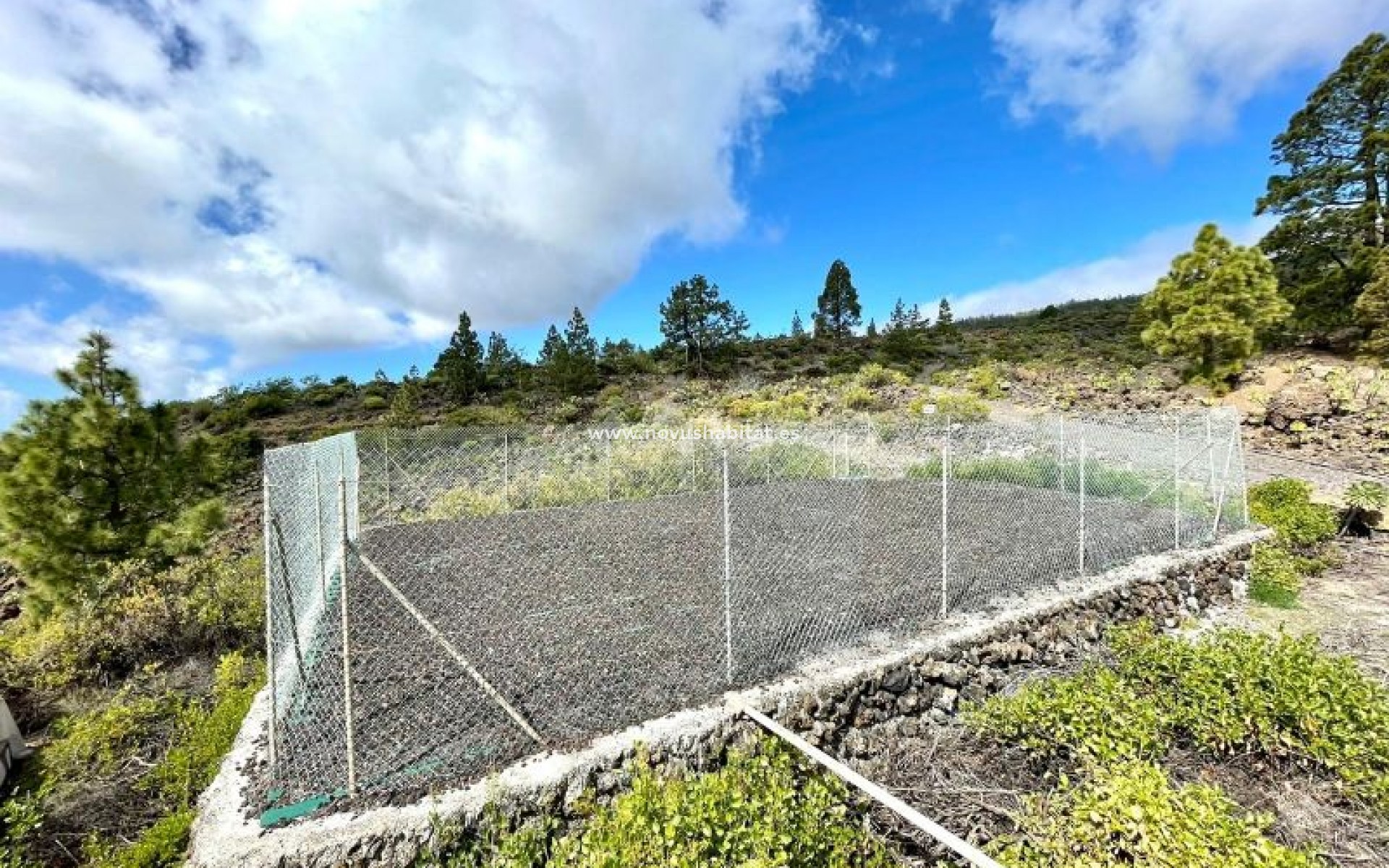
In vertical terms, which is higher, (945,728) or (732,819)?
(732,819)

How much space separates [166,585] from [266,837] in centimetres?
517

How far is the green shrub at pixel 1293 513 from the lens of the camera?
798 cm

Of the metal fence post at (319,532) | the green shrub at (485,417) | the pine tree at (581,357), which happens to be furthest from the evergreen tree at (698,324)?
the metal fence post at (319,532)

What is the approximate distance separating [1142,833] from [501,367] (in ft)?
101

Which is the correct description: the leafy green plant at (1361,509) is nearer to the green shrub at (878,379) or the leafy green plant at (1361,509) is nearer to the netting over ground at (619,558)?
the netting over ground at (619,558)

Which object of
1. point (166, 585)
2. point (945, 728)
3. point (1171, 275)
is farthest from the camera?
point (1171, 275)

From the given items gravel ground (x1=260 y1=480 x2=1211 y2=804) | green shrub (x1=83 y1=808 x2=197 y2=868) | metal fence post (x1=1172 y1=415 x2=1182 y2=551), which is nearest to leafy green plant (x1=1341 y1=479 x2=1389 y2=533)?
metal fence post (x1=1172 y1=415 x2=1182 y2=551)

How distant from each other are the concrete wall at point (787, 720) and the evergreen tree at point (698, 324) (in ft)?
86.7

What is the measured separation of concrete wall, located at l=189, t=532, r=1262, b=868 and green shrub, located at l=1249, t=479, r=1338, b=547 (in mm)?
3412

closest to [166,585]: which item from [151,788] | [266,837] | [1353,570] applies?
[151,788]

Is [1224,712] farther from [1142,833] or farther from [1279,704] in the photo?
[1142,833]

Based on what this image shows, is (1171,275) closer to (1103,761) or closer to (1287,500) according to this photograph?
(1287,500)

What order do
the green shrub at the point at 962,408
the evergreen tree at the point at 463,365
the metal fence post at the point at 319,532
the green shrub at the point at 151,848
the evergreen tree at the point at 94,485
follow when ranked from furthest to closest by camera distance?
the evergreen tree at the point at 463,365
the green shrub at the point at 962,408
the evergreen tree at the point at 94,485
the metal fence post at the point at 319,532
the green shrub at the point at 151,848

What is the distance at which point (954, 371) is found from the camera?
24.7 m
